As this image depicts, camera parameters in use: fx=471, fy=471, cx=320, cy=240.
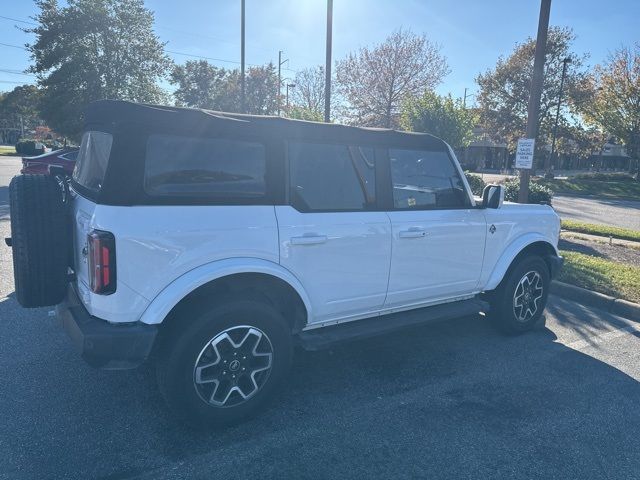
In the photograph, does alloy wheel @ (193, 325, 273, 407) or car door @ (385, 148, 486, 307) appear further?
car door @ (385, 148, 486, 307)

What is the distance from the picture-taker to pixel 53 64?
74.3 ft

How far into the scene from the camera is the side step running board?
353cm

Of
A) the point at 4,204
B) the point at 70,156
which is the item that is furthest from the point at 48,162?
the point at 4,204

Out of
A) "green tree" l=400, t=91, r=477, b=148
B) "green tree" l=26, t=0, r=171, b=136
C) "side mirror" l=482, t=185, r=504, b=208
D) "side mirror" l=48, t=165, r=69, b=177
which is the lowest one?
"side mirror" l=482, t=185, r=504, b=208

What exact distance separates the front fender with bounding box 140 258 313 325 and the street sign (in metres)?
6.37

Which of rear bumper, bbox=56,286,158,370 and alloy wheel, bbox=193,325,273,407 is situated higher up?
rear bumper, bbox=56,286,158,370

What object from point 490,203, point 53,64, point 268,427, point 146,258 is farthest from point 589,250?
point 53,64

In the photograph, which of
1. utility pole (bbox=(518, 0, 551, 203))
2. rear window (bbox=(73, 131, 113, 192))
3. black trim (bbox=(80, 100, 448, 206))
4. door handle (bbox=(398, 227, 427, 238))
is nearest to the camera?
black trim (bbox=(80, 100, 448, 206))

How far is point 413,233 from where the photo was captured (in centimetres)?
388

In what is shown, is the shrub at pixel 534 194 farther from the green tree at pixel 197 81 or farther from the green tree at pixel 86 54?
the green tree at pixel 197 81

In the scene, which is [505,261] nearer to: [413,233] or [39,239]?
[413,233]

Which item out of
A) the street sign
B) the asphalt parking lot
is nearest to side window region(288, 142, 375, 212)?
the asphalt parking lot

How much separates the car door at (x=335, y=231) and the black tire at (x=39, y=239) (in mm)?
1436

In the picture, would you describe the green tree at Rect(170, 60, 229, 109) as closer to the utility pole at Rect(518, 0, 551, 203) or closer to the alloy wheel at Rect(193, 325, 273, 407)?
the utility pole at Rect(518, 0, 551, 203)
